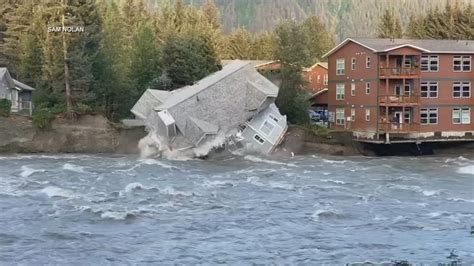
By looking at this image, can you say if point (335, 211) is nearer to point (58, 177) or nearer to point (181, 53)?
point (58, 177)

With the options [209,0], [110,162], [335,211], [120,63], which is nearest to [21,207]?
[335,211]

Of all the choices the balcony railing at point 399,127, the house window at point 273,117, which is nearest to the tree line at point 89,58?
the house window at point 273,117

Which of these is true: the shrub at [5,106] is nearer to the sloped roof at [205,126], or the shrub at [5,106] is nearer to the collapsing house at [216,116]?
the collapsing house at [216,116]

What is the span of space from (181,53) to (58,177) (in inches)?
1171

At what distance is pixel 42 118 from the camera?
61.2 meters

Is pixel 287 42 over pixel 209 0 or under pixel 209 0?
under

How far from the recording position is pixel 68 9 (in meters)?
66.1

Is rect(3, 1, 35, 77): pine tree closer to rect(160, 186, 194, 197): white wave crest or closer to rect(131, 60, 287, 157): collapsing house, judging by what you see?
rect(131, 60, 287, 157): collapsing house

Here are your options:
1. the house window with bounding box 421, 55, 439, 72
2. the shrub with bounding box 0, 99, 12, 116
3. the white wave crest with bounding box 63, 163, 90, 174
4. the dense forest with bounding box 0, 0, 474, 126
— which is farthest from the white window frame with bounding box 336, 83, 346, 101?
the shrub with bounding box 0, 99, 12, 116

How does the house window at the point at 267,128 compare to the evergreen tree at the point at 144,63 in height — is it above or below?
below

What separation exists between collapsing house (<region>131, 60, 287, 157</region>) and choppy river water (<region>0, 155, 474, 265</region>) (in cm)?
461

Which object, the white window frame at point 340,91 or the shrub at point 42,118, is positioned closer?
the shrub at point 42,118

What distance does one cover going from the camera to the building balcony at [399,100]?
210 feet

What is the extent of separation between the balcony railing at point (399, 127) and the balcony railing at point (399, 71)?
4.15 meters
